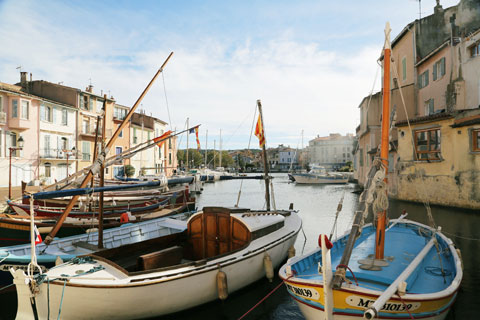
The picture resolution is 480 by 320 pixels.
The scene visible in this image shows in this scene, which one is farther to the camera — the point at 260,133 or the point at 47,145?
the point at 47,145

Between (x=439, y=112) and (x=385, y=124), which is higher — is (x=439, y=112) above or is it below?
above

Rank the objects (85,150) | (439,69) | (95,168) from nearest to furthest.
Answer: (95,168) → (439,69) → (85,150)

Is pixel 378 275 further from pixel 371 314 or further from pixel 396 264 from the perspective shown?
pixel 371 314

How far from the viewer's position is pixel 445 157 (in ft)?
71.8

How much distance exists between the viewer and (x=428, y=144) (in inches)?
907

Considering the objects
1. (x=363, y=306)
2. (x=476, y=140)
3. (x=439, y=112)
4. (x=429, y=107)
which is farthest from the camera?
(x=429, y=107)

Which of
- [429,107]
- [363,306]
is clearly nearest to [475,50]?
[429,107]

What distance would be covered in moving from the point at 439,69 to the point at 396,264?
2722 centimetres

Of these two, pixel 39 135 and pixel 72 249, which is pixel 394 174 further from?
pixel 39 135

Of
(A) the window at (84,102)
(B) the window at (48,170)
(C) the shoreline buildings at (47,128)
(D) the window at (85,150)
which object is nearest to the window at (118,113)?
(C) the shoreline buildings at (47,128)

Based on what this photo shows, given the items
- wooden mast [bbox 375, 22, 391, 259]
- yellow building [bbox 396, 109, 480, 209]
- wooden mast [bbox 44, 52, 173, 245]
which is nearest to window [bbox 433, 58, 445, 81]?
yellow building [bbox 396, 109, 480, 209]

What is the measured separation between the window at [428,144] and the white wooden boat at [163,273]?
1776 centimetres

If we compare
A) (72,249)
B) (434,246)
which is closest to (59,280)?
(72,249)

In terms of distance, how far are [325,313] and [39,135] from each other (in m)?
35.6
